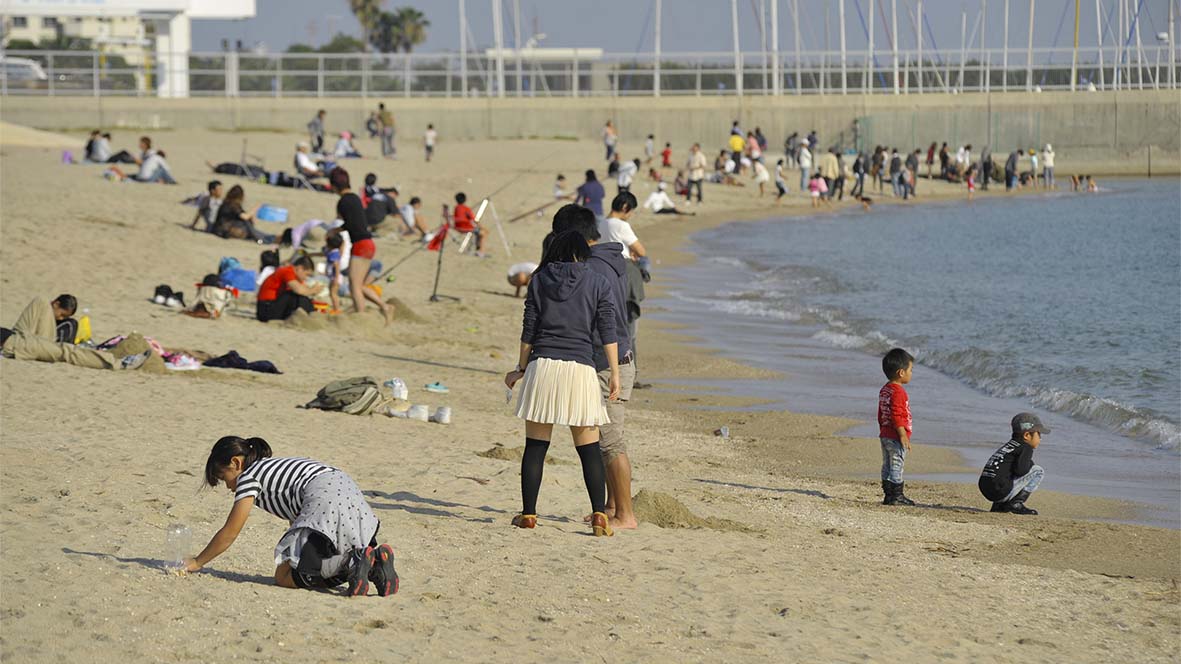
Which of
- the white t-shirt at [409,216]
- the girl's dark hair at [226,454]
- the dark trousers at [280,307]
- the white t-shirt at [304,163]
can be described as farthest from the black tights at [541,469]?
the white t-shirt at [304,163]

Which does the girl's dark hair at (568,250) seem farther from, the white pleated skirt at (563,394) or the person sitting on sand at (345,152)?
the person sitting on sand at (345,152)

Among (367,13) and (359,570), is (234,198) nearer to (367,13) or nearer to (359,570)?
(359,570)

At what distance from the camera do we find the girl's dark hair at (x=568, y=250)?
648 cm

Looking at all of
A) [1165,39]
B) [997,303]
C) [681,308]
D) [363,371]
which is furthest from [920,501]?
[1165,39]

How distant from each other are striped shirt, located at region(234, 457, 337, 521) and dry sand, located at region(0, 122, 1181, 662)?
360 mm

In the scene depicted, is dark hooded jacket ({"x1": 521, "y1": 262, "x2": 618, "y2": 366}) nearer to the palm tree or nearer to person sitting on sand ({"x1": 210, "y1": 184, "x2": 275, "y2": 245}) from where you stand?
person sitting on sand ({"x1": 210, "y1": 184, "x2": 275, "y2": 245})

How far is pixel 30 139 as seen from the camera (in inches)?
1293

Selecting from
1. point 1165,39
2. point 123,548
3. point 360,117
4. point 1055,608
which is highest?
point 1165,39

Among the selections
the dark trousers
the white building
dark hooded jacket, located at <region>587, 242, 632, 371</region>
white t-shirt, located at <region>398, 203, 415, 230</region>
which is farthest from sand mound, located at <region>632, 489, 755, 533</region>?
the white building

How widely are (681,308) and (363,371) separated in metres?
7.62

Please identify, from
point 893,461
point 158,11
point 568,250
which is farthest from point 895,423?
point 158,11

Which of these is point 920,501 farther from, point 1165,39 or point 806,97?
point 1165,39

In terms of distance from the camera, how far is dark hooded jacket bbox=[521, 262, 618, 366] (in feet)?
21.1

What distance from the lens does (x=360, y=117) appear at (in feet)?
154
